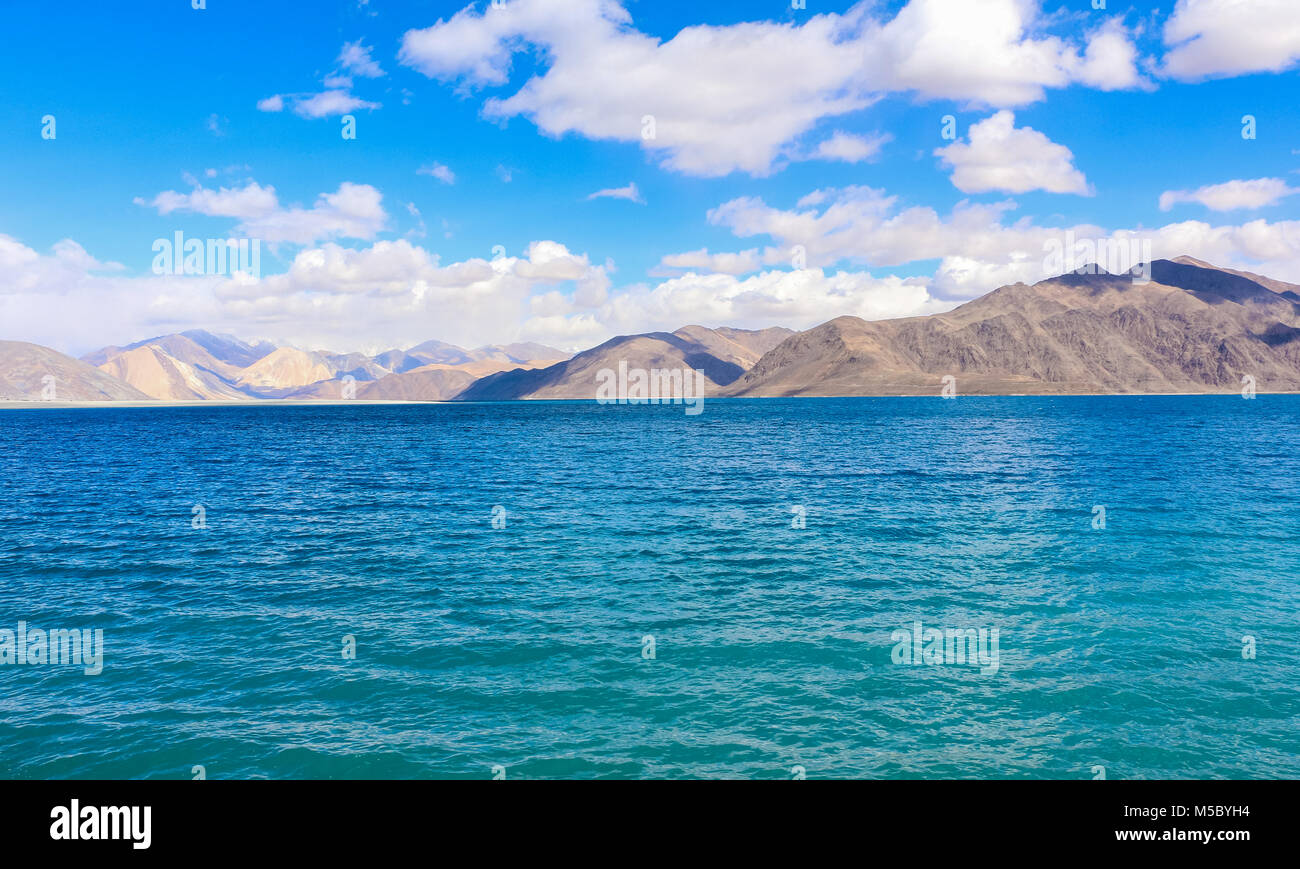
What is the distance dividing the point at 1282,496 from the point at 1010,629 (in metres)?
39.4

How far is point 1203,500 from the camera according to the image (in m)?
45.4

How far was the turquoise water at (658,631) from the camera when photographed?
49.5ft

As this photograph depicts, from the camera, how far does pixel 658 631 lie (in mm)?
21875

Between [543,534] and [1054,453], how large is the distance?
220ft

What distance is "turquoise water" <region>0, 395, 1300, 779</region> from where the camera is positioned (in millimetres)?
15086

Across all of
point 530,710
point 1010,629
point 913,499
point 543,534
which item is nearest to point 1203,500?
point 913,499

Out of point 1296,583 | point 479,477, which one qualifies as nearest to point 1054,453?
point 1296,583
